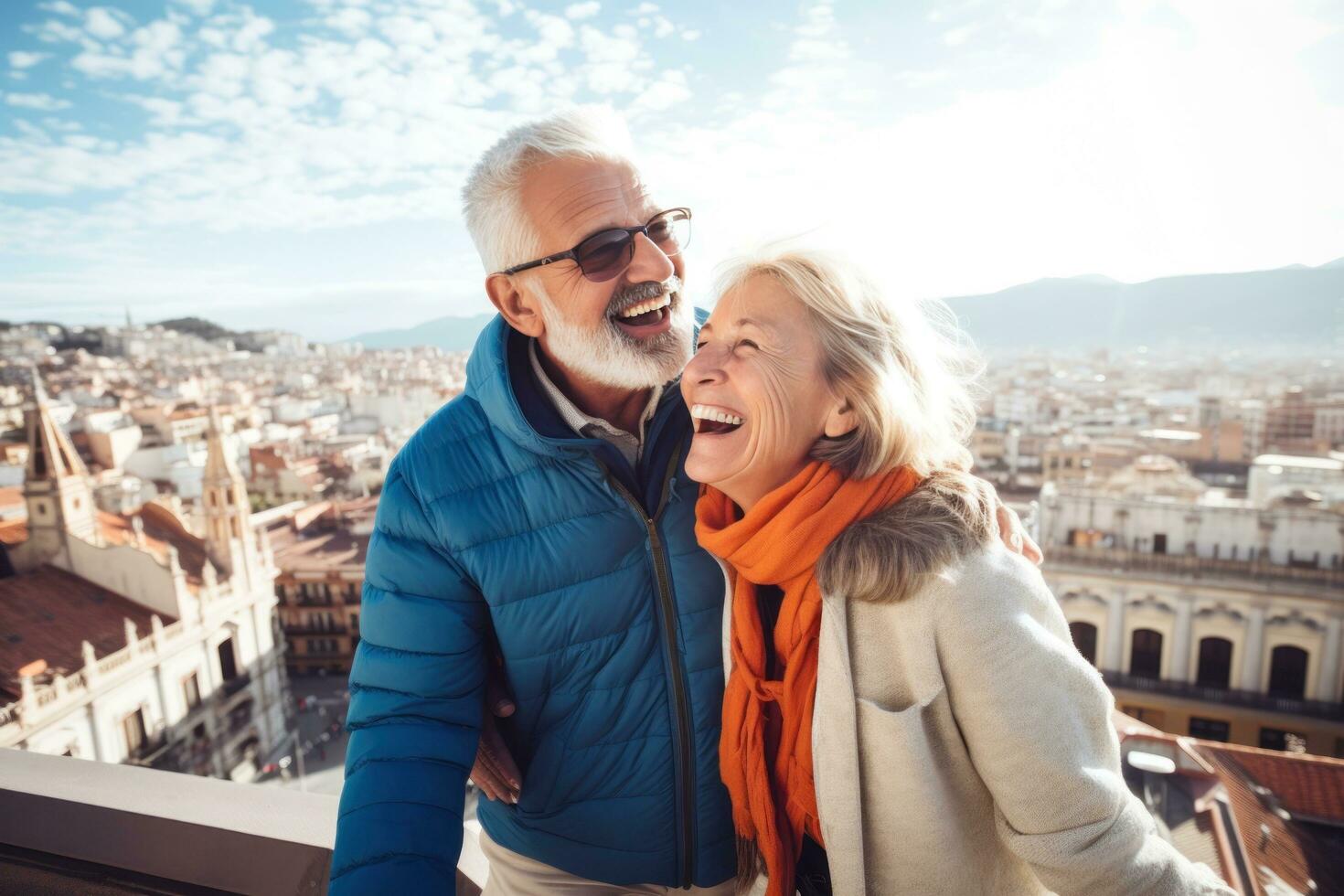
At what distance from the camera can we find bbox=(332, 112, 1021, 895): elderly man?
3.13 feet

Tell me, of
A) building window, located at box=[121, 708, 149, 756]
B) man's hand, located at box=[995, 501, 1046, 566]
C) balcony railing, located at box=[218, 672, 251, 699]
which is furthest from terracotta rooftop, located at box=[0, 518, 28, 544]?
man's hand, located at box=[995, 501, 1046, 566]

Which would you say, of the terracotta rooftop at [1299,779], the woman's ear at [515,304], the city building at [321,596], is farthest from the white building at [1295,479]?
the city building at [321,596]

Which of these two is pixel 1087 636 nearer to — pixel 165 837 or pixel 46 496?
pixel 165 837

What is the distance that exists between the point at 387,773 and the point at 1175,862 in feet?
2.85

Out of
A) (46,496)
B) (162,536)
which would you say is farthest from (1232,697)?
(162,536)

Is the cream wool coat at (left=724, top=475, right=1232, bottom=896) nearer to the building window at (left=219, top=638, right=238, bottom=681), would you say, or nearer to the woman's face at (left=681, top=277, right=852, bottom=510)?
the woman's face at (left=681, top=277, right=852, bottom=510)

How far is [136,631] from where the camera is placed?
391 inches

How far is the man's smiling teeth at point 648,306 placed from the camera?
1.13 metres

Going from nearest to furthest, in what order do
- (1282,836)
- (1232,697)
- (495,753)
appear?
1. (495,753)
2. (1282,836)
3. (1232,697)

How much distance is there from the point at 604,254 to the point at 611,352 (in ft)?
0.47

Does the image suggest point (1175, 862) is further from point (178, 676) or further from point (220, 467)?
point (220, 467)

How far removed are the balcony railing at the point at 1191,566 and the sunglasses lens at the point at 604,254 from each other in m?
12.4

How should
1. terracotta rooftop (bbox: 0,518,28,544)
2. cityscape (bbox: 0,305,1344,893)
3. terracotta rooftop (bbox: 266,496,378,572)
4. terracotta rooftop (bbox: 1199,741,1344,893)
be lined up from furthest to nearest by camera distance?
1. terracotta rooftop (bbox: 266,496,378,572)
2. terracotta rooftop (bbox: 0,518,28,544)
3. cityscape (bbox: 0,305,1344,893)
4. terracotta rooftop (bbox: 1199,741,1344,893)

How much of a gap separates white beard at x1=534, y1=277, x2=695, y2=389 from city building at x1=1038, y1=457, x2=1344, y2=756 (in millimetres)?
11930
